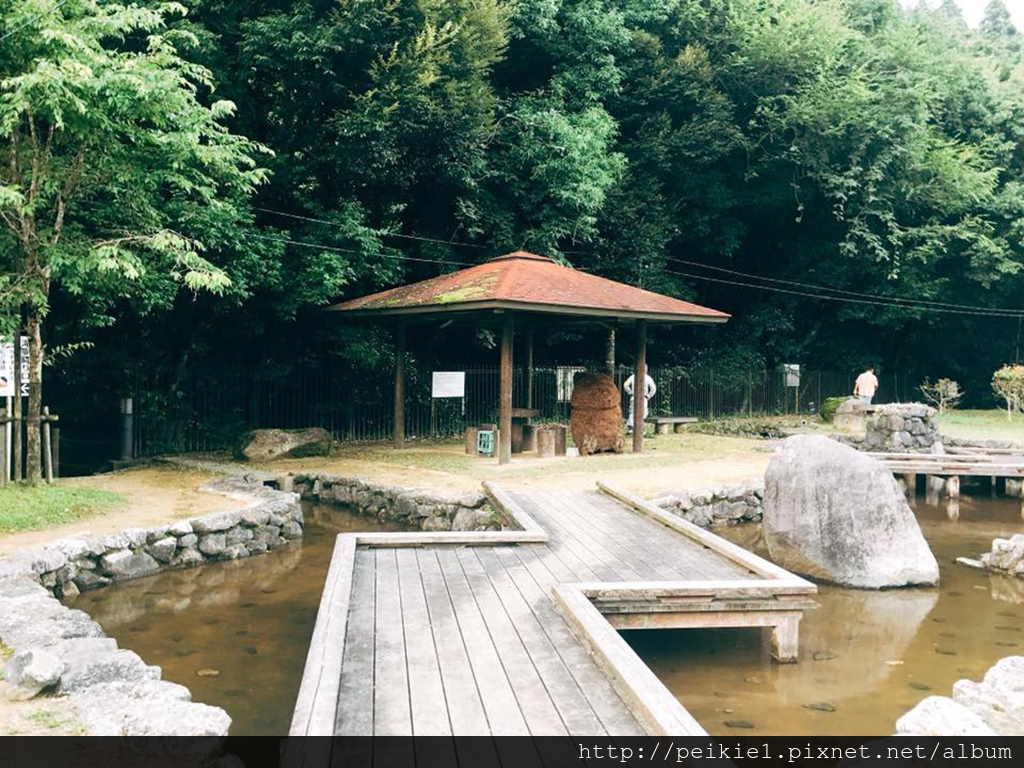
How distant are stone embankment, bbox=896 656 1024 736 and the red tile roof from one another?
30.4ft

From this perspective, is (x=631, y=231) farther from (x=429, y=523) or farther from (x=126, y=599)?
(x=126, y=599)

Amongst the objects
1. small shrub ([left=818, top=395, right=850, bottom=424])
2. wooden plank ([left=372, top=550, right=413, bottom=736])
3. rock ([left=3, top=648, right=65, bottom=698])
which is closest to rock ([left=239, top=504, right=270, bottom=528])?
wooden plank ([left=372, top=550, right=413, bottom=736])

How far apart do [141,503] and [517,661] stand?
298 inches

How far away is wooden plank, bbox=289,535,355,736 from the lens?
3.73 m

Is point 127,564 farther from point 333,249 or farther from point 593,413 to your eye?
point 593,413

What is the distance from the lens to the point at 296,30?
51.4 ft

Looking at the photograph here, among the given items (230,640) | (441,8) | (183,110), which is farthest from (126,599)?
(441,8)

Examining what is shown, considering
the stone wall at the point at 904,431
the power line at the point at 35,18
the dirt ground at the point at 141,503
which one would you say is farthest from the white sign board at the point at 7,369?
the stone wall at the point at 904,431

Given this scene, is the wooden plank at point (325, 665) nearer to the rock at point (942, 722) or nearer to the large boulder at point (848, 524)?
the rock at point (942, 722)

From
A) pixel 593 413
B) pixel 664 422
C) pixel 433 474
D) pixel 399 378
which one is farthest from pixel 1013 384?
pixel 433 474

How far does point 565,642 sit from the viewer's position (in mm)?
5070

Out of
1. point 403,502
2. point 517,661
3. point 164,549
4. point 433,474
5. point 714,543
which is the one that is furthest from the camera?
point 433,474

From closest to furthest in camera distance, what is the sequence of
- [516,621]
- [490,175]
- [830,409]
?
1. [516,621]
2. [490,175]
3. [830,409]

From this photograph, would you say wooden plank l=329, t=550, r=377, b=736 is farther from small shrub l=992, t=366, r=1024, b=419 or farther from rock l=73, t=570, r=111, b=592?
small shrub l=992, t=366, r=1024, b=419
